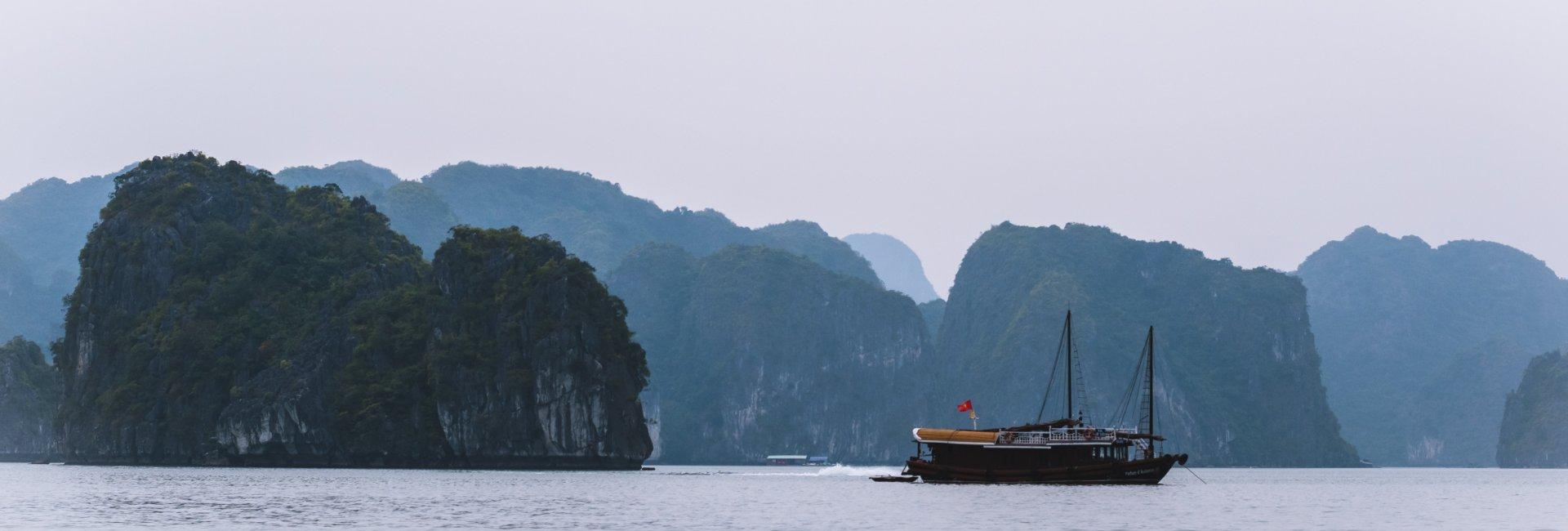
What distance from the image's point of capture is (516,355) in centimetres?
14275

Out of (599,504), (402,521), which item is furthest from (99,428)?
(402,521)

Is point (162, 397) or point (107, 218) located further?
point (107, 218)

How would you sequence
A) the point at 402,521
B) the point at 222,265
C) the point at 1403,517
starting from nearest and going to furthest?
the point at 402,521 < the point at 1403,517 < the point at 222,265

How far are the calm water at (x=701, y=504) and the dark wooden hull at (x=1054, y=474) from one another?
61.6 inches

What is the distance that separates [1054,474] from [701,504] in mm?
28374

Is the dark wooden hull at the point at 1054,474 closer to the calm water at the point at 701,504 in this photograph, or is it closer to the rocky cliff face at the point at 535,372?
the calm water at the point at 701,504

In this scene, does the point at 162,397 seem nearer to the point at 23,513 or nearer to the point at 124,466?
the point at 124,466

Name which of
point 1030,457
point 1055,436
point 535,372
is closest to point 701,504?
point 1030,457

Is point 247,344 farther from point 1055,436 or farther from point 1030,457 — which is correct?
point 1055,436

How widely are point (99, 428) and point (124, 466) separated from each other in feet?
26.7

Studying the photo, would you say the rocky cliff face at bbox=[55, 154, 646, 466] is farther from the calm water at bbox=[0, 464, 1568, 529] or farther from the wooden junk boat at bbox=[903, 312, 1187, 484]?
the wooden junk boat at bbox=[903, 312, 1187, 484]

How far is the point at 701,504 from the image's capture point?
7862 centimetres

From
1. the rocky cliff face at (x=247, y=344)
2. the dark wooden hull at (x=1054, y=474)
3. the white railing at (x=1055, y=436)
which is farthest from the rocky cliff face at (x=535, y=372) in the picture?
the white railing at (x=1055, y=436)

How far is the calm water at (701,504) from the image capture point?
206 feet
